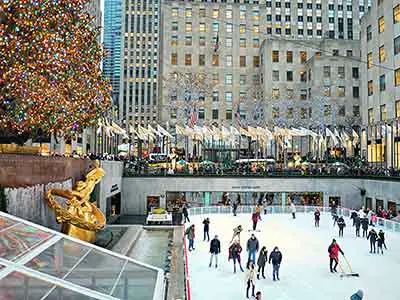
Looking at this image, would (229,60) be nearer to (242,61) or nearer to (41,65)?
(242,61)

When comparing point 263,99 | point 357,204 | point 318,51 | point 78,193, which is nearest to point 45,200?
point 78,193

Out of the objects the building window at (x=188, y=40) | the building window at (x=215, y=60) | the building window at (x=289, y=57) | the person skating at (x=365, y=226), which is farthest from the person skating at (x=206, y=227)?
the building window at (x=188, y=40)

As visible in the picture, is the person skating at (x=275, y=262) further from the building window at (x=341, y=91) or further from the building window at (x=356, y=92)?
the building window at (x=356, y=92)

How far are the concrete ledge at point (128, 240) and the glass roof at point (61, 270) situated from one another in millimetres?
5731

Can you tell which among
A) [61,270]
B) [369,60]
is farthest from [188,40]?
[61,270]

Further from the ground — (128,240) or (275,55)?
(275,55)

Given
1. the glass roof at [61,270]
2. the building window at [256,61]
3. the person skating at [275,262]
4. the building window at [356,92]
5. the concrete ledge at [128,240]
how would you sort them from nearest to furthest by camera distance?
the glass roof at [61,270]
the person skating at [275,262]
the concrete ledge at [128,240]
the building window at [356,92]
the building window at [256,61]

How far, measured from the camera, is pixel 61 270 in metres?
7.83

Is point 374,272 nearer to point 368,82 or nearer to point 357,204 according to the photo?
point 357,204

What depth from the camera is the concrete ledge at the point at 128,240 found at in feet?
51.2

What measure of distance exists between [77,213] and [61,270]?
22.6ft

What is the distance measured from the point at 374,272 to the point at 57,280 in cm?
1190

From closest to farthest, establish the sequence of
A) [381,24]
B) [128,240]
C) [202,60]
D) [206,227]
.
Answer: [128,240] < [206,227] < [381,24] < [202,60]

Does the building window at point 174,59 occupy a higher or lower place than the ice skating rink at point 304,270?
higher
